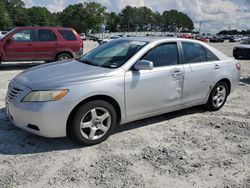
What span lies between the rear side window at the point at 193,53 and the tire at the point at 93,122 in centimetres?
187

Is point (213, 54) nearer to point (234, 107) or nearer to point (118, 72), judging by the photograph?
point (234, 107)

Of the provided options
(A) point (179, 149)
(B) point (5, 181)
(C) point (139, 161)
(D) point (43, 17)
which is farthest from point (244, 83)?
(D) point (43, 17)

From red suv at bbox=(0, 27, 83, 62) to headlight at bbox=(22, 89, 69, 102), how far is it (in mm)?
7703

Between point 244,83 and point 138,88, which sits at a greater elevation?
point 138,88

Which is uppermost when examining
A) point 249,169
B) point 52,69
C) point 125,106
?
point 52,69

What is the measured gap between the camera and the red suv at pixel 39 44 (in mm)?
11016

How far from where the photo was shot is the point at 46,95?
4.01m

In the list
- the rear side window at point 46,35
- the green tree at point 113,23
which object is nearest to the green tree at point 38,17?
the green tree at point 113,23

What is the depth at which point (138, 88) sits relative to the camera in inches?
184

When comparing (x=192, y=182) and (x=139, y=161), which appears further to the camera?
(x=139, y=161)

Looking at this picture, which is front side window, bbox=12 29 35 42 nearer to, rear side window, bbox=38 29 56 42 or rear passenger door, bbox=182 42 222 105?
rear side window, bbox=38 29 56 42

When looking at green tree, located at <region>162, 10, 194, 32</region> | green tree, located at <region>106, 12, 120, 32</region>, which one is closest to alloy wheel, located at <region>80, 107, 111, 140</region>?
green tree, located at <region>106, 12, 120, 32</region>

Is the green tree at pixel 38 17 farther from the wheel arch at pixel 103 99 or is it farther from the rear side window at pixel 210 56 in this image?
the wheel arch at pixel 103 99

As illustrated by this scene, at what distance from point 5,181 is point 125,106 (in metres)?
1.95
